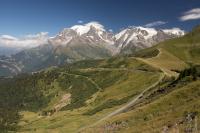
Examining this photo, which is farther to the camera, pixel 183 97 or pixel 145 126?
pixel 183 97

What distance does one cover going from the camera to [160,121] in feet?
397

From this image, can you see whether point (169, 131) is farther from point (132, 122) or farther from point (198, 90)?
point (198, 90)

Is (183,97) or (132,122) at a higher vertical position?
(183,97)

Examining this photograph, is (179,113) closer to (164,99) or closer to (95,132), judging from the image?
(164,99)

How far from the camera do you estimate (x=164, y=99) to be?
519ft

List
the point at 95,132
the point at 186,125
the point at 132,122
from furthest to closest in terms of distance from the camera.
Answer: the point at 95,132, the point at 132,122, the point at 186,125

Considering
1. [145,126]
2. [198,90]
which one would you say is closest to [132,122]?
[145,126]

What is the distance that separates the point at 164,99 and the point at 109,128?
28611 millimetres

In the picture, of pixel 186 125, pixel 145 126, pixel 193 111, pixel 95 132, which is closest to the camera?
→ pixel 186 125

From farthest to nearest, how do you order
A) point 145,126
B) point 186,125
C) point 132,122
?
point 132,122 → point 145,126 → point 186,125

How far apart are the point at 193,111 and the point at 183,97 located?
35.7 metres

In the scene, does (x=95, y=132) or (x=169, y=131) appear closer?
(x=169, y=131)

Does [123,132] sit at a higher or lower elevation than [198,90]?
lower

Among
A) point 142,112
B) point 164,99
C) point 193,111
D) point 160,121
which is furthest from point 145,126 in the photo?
point 164,99
